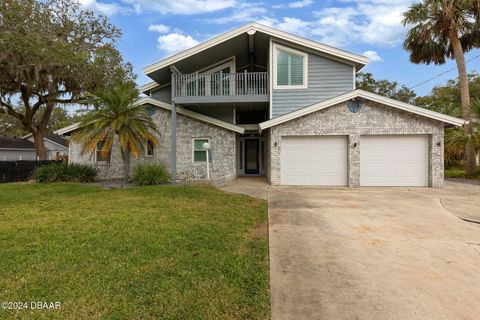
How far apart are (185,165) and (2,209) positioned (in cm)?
720

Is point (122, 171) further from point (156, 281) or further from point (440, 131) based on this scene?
point (440, 131)

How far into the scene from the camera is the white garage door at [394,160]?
1110cm

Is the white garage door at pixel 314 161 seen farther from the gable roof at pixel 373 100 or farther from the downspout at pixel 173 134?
the downspout at pixel 173 134

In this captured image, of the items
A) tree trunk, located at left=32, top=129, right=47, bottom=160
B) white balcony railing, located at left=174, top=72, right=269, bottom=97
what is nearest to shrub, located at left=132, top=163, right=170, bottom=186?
white balcony railing, located at left=174, top=72, right=269, bottom=97

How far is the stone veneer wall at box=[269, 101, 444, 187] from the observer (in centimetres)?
1083

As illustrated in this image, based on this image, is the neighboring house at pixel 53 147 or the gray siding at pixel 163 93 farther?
the neighboring house at pixel 53 147

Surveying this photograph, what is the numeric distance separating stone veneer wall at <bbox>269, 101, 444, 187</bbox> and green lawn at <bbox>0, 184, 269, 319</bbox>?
532 centimetres

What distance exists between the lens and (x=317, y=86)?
12.4m

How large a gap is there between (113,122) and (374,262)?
10365 mm

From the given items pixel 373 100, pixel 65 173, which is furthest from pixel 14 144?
pixel 373 100

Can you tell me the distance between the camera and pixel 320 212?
689 cm

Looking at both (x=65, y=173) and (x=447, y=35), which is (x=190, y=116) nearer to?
(x=65, y=173)

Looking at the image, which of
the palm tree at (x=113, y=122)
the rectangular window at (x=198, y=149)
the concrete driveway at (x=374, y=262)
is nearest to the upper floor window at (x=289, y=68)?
the rectangular window at (x=198, y=149)

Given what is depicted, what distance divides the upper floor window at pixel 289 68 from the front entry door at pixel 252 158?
4.66 meters
